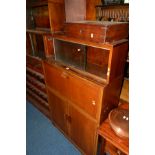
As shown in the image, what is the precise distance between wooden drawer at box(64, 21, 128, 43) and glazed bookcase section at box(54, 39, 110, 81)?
144 millimetres

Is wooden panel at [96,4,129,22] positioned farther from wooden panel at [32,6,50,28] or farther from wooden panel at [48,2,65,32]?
wooden panel at [32,6,50,28]

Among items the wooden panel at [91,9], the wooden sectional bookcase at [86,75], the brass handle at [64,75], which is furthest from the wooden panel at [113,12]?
the brass handle at [64,75]

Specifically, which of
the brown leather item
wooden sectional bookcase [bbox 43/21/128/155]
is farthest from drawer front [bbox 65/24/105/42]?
the brown leather item

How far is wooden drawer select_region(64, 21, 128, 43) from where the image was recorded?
1.03 metres

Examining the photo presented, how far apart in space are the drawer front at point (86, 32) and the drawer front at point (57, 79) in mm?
378

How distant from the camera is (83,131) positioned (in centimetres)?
149

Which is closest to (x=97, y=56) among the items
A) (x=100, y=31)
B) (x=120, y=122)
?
(x=100, y=31)

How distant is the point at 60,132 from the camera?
2016 millimetres

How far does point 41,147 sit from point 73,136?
0.46 meters

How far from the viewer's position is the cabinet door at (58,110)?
167cm

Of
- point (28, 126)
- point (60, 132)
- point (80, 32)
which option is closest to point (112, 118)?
point (80, 32)
